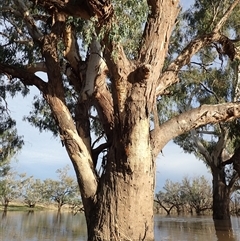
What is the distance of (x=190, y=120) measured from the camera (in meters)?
4.87

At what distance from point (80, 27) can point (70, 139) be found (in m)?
2.15

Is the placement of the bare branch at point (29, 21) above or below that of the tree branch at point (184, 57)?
above

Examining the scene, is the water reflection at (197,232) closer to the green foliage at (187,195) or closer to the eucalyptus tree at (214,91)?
the eucalyptus tree at (214,91)

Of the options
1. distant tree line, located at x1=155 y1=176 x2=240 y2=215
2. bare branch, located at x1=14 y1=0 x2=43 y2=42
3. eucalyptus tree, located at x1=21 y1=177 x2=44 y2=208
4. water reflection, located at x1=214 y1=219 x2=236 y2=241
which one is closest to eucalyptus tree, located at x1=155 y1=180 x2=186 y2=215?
distant tree line, located at x1=155 y1=176 x2=240 y2=215

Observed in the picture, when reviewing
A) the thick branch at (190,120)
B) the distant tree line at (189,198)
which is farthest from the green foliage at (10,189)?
the thick branch at (190,120)

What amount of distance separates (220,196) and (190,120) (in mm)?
8738

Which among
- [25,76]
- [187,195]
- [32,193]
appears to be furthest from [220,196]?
[32,193]

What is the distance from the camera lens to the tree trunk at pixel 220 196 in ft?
40.7

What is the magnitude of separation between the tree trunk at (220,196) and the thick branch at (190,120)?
325 inches

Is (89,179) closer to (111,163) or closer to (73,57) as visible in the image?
(111,163)

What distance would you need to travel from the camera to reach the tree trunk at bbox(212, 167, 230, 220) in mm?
12414

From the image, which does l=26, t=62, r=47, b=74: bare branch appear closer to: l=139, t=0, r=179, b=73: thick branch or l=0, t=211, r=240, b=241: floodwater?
l=139, t=0, r=179, b=73: thick branch

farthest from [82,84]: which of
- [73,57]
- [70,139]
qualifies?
[70,139]

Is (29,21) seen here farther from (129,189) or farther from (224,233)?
(224,233)
